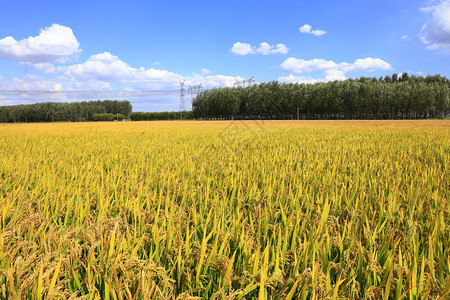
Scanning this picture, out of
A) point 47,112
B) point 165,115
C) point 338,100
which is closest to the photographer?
point 338,100

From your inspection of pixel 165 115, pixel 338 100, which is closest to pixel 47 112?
pixel 165 115

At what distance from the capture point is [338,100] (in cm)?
6109

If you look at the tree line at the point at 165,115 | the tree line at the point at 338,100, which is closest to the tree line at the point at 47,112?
the tree line at the point at 165,115

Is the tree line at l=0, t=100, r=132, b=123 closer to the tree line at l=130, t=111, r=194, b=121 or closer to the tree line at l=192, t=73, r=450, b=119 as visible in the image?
the tree line at l=130, t=111, r=194, b=121

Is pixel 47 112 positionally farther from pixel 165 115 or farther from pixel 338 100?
pixel 338 100

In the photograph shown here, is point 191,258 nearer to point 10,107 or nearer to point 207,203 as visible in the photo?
point 207,203

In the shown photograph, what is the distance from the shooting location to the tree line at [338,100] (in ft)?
190

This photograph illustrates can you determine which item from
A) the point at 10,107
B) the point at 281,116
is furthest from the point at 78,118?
the point at 281,116

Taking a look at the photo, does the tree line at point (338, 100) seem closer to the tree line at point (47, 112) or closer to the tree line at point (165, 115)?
the tree line at point (165, 115)

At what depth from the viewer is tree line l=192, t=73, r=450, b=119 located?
57812 millimetres

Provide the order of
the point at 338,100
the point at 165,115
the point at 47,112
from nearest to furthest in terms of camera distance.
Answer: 1. the point at 338,100
2. the point at 165,115
3. the point at 47,112

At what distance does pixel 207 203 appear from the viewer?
188 cm

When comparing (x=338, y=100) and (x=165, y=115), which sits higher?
(x=338, y=100)

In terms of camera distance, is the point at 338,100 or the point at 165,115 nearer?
the point at 338,100
